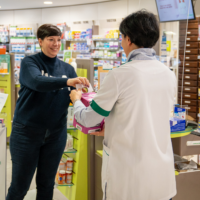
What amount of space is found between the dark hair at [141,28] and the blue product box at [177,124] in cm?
93

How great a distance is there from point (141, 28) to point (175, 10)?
3776 millimetres

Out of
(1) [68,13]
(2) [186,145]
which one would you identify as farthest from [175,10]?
(1) [68,13]

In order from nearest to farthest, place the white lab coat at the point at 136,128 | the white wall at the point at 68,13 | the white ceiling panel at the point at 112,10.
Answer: the white lab coat at the point at 136,128, the white ceiling panel at the point at 112,10, the white wall at the point at 68,13

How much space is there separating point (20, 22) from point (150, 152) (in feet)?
32.8

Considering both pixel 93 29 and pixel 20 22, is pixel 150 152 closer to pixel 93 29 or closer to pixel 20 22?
pixel 93 29

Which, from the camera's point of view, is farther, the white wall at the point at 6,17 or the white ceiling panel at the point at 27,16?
the white wall at the point at 6,17

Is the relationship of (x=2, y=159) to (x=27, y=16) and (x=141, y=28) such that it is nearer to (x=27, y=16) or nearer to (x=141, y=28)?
(x=141, y=28)

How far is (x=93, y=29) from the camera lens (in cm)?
820

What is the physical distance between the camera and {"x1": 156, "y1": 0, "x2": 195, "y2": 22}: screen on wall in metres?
4.42

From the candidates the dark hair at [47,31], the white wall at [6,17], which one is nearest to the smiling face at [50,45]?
the dark hair at [47,31]

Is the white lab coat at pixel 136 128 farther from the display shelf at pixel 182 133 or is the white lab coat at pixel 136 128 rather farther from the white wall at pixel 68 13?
the white wall at pixel 68 13

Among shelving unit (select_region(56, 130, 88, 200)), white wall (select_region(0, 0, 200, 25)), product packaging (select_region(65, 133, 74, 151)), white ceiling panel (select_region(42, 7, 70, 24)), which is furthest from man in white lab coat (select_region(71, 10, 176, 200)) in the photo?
white ceiling panel (select_region(42, 7, 70, 24))

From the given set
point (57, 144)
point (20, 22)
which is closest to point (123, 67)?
point (57, 144)

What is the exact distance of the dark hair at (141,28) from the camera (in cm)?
124
